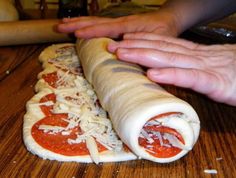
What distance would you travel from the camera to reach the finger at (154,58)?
68 cm

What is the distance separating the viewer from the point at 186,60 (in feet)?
2.27

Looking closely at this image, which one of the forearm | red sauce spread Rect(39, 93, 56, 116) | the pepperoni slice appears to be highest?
the forearm

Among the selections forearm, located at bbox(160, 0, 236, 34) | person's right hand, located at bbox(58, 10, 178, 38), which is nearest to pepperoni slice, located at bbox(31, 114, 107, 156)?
person's right hand, located at bbox(58, 10, 178, 38)

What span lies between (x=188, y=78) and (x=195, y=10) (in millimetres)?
589

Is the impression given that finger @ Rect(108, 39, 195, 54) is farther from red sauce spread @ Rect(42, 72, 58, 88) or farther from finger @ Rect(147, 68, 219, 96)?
red sauce spread @ Rect(42, 72, 58, 88)

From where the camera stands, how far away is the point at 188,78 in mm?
656

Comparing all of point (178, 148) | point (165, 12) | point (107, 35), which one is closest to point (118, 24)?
point (107, 35)

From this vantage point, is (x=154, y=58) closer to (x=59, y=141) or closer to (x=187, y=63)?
(x=187, y=63)

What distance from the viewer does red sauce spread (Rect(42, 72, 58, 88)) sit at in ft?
3.14

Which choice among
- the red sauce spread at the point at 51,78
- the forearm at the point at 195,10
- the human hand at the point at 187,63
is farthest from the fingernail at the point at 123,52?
the forearm at the point at 195,10

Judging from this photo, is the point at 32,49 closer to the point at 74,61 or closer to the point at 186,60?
the point at 74,61

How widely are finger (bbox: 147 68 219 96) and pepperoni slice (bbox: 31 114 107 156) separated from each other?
0.18 meters

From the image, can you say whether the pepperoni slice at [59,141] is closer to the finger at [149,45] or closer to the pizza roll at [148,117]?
the pizza roll at [148,117]

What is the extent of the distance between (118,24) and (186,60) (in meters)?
0.42
